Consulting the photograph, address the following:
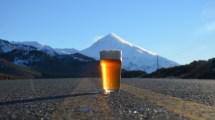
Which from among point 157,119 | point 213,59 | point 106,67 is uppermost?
point 213,59

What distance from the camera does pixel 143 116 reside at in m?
3.14

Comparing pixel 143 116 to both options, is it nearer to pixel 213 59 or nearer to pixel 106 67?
pixel 106 67

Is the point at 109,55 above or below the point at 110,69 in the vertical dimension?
above

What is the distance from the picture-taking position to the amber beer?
20.5ft

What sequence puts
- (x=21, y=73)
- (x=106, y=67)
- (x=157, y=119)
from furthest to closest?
(x=21, y=73)
(x=106, y=67)
(x=157, y=119)

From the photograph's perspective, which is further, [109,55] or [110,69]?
[109,55]

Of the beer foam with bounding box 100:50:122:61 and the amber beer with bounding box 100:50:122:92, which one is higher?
the beer foam with bounding box 100:50:122:61

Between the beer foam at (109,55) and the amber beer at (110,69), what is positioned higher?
the beer foam at (109,55)

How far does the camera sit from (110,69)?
6281mm

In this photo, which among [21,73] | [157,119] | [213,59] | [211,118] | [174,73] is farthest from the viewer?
[21,73]

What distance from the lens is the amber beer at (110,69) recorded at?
626cm

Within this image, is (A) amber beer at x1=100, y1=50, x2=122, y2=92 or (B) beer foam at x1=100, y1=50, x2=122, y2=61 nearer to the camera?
(A) amber beer at x1=100, y1=50, x2=122, y2=92

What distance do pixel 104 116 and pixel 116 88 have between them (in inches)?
126

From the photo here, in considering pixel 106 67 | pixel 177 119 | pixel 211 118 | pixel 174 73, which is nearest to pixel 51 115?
pixel 177 119
